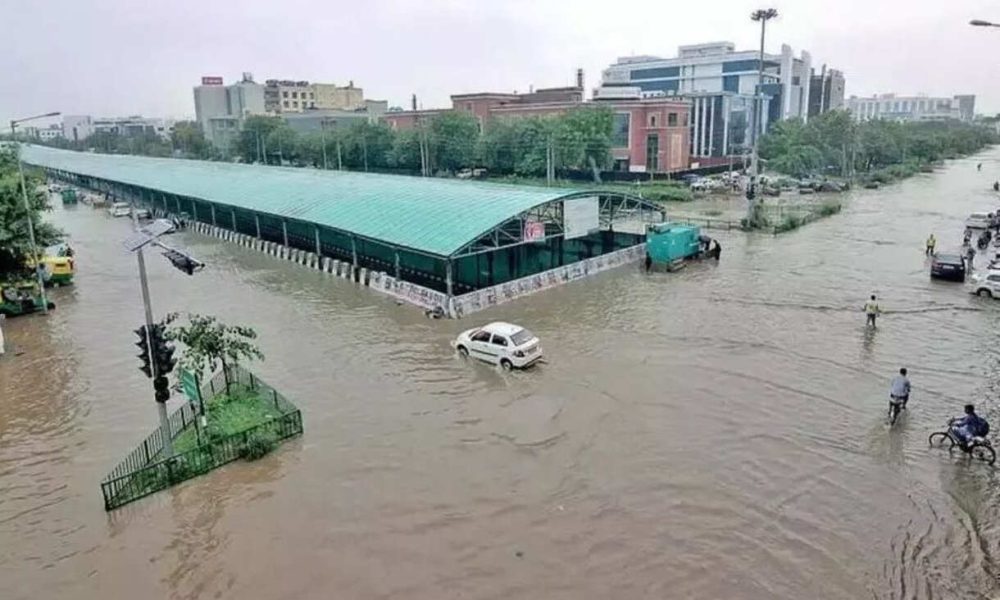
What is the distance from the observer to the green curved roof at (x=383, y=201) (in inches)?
1141

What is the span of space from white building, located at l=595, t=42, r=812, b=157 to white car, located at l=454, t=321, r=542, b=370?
7471cm

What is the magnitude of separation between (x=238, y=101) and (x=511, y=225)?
159 m

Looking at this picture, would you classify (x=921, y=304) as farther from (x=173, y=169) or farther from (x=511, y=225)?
(x=173, y=169)

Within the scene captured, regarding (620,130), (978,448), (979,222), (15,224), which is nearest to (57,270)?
(15,224)

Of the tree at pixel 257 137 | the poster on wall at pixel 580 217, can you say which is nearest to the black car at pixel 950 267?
the poster on wall at pixel 580 217

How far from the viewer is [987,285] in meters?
27.7

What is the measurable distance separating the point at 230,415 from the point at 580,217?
65.1ft

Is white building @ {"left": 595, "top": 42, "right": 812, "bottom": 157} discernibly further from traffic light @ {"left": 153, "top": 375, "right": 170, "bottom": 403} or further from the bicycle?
traffic light @ {"left": 153, "top": 375, "right": 170, "bottom": 403}

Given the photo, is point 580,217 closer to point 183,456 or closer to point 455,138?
point 183,456

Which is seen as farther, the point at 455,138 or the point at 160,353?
the point at 455,138

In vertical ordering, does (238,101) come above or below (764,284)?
above

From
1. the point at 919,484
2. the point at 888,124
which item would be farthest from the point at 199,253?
the point at 888,124

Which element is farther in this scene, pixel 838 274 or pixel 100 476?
pixel 838 274

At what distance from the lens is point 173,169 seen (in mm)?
Answer: 67625
